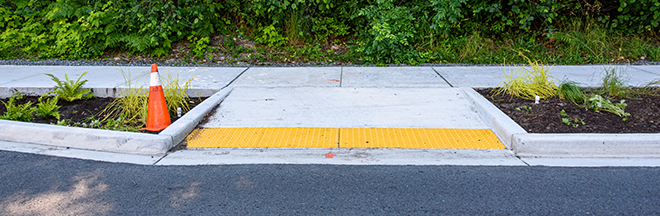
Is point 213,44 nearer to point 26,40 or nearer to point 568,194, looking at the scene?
point 26,40

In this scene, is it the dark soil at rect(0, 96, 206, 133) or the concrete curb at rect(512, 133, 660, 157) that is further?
the dark soil at rect(0, 96, 206, 133)

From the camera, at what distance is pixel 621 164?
3.34m

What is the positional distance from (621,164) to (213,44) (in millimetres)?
7821

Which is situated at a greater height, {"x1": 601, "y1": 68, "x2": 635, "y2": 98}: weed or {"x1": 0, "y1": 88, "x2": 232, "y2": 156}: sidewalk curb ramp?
{"x1": 601, "y1": 68, "x2": 635, "y2": 98}: weed

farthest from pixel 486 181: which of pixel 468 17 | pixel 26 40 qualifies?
pixel 26 40

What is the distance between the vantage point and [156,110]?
422 centimetres

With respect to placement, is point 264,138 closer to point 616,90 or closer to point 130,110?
point 130,110

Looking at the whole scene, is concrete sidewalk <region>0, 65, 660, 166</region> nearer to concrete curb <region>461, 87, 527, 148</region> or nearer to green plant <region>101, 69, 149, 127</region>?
concrete curb <region>461, 87, 527, 148</region>

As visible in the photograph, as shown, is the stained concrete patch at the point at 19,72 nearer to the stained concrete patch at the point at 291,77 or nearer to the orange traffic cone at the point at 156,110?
the orange traffic cone at the point at 156,110

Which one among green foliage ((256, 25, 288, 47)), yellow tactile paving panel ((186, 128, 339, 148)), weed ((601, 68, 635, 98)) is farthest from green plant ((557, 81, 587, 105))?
green foliage ((256, 25, 288, 47))

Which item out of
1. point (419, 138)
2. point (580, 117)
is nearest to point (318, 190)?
point (419, 138)

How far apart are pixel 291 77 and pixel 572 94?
12.8 feet

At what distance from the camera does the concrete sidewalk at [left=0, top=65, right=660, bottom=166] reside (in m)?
3.63

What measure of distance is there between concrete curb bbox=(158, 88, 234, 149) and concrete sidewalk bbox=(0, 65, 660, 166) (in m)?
0.03
